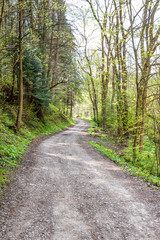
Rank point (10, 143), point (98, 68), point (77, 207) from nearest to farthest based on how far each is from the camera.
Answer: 1. point (77, 207)
2. point (10, 143)
3. point (98, 68)

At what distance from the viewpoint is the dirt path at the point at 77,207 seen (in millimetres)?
3127

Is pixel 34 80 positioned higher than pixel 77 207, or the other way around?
pixel 34 80

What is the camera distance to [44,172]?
6.29 m

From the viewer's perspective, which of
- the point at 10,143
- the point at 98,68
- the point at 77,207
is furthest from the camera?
the point at 98,68

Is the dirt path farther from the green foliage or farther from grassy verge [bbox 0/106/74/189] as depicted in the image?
the green foliage

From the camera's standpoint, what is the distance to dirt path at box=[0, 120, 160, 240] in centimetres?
313

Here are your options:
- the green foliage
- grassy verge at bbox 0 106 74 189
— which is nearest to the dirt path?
grassy verge at bbox 0 106 74 189

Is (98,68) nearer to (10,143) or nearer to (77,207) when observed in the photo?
(10,143)

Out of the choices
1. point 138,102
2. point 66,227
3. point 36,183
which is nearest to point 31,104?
point 138,102

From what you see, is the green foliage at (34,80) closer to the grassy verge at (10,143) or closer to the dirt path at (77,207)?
the grassy verge at (10,143)

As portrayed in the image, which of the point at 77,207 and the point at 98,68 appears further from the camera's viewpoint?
the point at 98,68

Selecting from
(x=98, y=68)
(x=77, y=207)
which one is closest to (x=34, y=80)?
(x=98, y=68)

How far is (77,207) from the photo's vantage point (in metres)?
4.03

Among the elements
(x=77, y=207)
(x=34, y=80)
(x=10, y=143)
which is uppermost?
(x=34, y=80)
